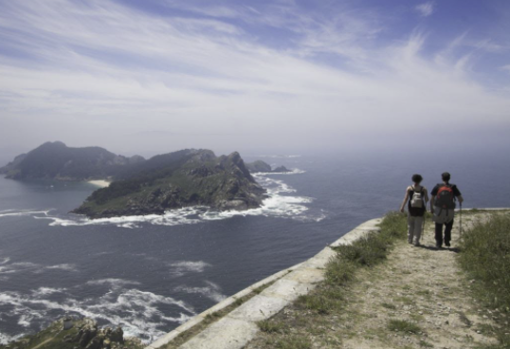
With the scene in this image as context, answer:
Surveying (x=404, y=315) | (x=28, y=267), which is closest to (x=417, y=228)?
(x=404, y=315)

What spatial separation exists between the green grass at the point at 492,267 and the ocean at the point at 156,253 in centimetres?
4553

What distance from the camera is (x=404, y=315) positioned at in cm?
650

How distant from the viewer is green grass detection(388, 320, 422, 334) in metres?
5.86

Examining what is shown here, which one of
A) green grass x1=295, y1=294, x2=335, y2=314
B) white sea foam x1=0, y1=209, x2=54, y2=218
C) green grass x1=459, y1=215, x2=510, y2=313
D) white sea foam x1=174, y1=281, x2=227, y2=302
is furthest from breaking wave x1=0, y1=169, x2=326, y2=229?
green grass x1=295, y1=294, x2=335, y2=314

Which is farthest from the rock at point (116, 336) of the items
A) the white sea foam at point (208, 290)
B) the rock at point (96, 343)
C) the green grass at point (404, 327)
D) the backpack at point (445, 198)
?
the green grass at point (404, 327)

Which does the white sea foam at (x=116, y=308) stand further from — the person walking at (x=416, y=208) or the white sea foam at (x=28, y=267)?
the person walking at (x=416, y=208)

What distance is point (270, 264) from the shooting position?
6681 cm

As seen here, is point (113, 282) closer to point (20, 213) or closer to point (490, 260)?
point (490, 260)

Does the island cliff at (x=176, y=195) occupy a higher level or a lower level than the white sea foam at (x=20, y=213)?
higher

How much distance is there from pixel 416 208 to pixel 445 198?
1.14 m

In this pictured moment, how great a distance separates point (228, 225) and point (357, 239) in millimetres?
99109

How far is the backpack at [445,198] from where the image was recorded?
1148cm

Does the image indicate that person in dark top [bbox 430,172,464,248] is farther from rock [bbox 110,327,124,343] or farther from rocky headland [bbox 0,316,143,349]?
rock [bbox 110,327,124,343]

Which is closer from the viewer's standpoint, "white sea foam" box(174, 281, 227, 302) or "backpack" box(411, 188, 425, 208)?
"backpack" box(411, 188, 425, 208)
